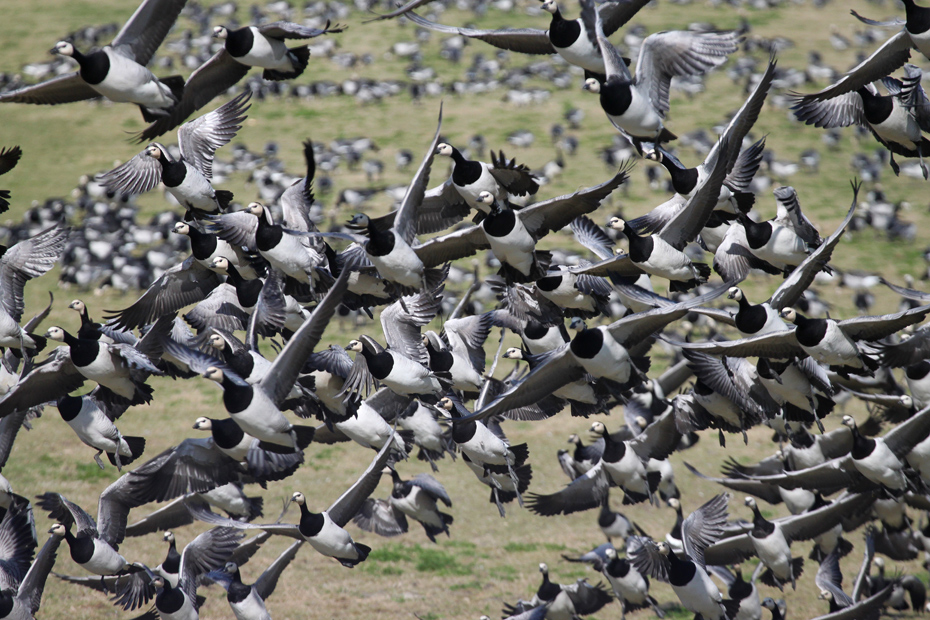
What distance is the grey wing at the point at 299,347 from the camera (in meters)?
6.59

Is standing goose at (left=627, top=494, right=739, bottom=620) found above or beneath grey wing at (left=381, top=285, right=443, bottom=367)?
beneath

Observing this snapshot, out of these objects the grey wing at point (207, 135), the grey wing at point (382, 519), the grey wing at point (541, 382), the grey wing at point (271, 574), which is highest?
the grey wing at point (207, 135)

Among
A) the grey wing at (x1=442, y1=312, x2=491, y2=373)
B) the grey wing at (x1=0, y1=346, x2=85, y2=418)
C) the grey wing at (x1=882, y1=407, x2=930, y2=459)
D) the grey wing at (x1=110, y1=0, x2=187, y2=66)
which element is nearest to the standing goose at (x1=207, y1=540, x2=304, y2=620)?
the grey wing at (x1=0, y1=346, x2=85, y2=418)

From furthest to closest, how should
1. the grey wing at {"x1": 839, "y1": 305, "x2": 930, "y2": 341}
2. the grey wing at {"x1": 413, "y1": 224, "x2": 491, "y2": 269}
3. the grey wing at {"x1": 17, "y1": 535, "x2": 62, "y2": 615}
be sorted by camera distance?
the grey wing at {"x1": 17, "y1": 535, "x2": 62, "y2": 615} → the grey wing at {"x1": 413, "y1": 224, "x2": 491, "y2": 269} → the grey wing at {"x1": 839, "y1": 305, "x2": 930, "y2": 341}

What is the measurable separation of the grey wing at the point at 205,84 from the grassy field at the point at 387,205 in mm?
5635

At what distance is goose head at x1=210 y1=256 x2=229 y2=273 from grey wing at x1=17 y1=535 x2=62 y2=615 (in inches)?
112

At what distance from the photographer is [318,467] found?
1394 cm

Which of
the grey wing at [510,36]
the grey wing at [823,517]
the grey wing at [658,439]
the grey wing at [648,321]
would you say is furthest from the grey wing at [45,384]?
the grey wing at [823,517]

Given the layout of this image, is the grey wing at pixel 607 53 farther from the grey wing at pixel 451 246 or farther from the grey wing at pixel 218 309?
the grey wing at pixel 218 309

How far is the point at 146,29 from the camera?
7.05m

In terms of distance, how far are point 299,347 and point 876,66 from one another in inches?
212

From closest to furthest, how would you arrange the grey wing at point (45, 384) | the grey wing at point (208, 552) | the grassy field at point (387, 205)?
1. the grey wing at point (45, 384)
2. the grey wing at point (208, 552)
3. the grassy field at point (387, 205)

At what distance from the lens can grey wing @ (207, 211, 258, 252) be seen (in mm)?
8742

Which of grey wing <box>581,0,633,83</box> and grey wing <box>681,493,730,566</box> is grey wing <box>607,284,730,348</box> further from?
grey wing <box>681,493,730,566</box>
